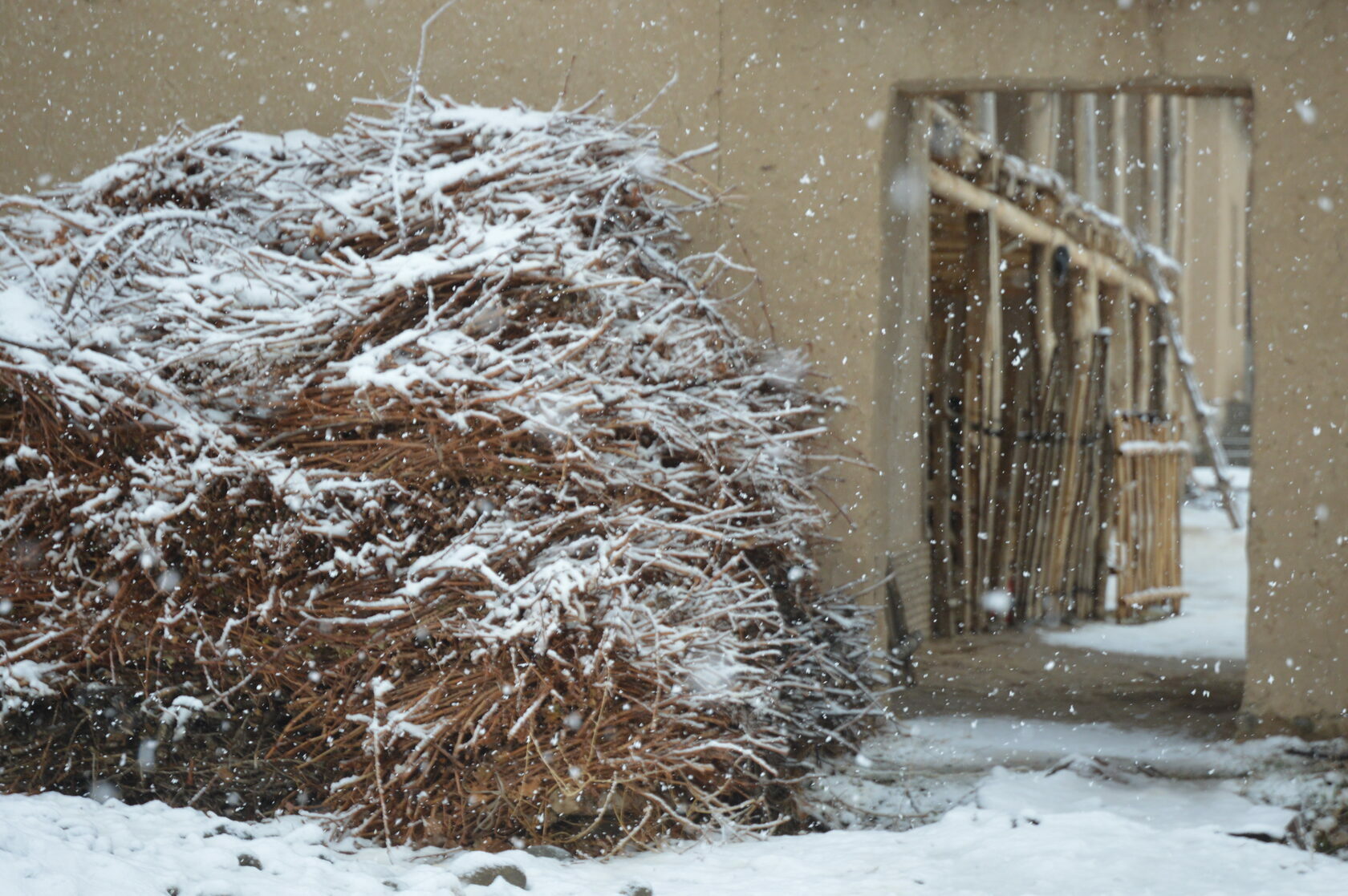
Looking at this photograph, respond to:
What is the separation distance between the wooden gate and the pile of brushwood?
15.6 feet

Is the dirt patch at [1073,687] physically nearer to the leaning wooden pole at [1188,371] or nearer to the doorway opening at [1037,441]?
the doorway opening at [1037,441]

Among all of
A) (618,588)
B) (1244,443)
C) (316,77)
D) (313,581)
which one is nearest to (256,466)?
(313,581)

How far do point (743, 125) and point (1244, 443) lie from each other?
15.6 metres

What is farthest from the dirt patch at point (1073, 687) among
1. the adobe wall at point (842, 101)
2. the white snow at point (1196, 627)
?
the adobe wall at point (842, 101)

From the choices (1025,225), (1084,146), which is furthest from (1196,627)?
(1084,146)

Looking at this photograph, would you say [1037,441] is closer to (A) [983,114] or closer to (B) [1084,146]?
(A) [983,114]

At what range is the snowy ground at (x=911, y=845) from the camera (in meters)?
2.93

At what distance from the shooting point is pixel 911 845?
354 centimetres

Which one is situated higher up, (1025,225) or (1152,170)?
(1152,170)

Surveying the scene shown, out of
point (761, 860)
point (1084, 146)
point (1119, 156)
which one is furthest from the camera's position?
point (1119, 156)

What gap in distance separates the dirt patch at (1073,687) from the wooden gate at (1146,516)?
1.29 meters

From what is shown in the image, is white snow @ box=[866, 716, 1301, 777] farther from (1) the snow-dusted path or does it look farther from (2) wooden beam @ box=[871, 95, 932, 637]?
(2) wooden beam @ box=[871, 95, 932, 637]

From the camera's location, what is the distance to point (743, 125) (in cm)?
450

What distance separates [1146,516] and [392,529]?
5.95 meters
